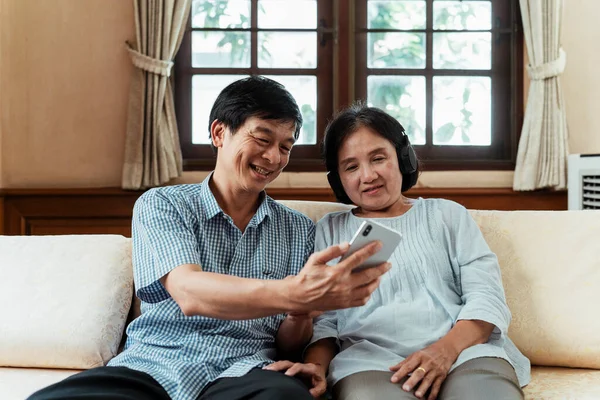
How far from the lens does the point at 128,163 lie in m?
3.38

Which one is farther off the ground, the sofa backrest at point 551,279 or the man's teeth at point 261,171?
the man's teeth at point 261,171

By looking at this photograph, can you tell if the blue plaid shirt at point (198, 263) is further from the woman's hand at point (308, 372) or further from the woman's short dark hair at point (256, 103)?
the woman's short dark hair at point (256, 103)

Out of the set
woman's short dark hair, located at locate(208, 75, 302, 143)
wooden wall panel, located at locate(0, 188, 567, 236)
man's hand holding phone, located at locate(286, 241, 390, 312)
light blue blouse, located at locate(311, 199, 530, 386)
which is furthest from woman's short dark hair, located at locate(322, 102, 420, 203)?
wooden wall panel, located at locate(0, 188, 567, 236)

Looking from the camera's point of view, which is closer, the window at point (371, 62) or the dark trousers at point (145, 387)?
the dark trousers at point (145, 387)

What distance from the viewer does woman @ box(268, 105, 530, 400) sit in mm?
1506

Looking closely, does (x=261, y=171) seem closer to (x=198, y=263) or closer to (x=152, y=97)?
(x=198, y=263)

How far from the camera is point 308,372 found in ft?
4.94

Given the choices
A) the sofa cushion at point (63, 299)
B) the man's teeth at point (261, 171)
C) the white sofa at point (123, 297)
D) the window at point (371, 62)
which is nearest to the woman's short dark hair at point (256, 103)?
the man's teeth at point (261, 171)

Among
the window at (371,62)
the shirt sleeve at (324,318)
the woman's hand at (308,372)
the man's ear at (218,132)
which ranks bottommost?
the woman's hand at (308,372)

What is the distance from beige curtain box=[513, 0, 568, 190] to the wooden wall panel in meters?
0.11

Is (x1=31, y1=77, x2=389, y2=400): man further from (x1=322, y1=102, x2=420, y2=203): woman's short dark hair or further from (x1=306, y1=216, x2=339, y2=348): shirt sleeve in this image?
(x1=322, y1=102, x2=420, y2=203): woman's short dark hair

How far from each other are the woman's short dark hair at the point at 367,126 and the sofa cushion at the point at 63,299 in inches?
25.4

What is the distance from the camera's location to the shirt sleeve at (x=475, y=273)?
5.31 ft

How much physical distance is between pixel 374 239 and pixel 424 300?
0.47m
